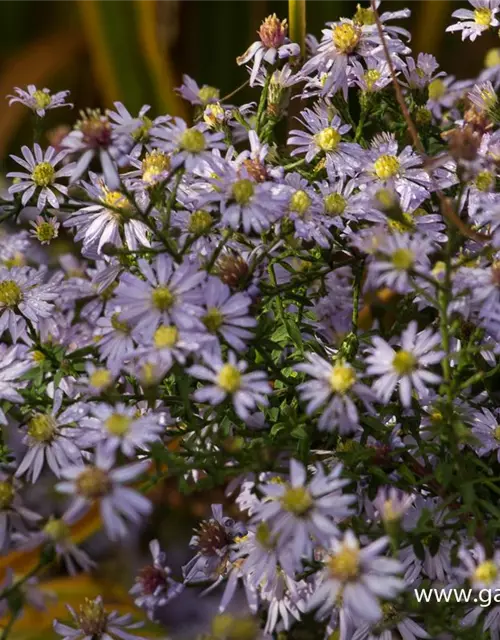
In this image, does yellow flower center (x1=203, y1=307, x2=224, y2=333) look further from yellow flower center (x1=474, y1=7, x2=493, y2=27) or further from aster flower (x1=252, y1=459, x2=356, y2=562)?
yellow flower center (x1=474, y1=7, x2=493, y2=27)

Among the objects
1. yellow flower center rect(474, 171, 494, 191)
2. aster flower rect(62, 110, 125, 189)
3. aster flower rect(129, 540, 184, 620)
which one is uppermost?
aster flower rect(62, 110, 125, 189)

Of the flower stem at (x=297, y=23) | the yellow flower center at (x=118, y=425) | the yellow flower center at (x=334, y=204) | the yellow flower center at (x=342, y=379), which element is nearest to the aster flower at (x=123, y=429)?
the yellow flower center at (x=118, y=425)

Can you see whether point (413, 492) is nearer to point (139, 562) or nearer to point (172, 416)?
point (172, 416)

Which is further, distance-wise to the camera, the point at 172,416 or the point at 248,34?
the point at 248,34

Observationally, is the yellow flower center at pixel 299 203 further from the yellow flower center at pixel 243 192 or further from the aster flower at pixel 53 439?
the aster flower at pixel 53 439

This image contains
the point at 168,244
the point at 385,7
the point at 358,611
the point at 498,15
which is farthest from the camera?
the point at 385,7

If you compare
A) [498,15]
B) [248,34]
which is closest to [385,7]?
[248,34]

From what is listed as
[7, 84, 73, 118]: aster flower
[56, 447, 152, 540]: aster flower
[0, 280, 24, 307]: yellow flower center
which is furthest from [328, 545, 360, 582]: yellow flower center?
[7, 84, 73, 118]: aster flower
